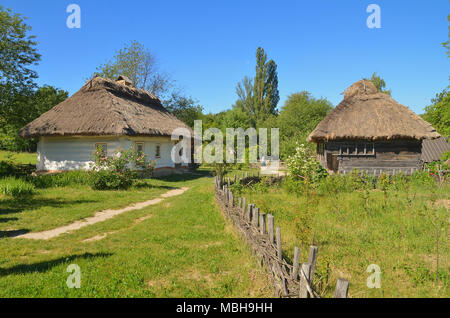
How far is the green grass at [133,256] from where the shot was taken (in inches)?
139

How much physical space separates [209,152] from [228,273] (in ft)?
62.1

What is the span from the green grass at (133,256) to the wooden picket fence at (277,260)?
0.30m

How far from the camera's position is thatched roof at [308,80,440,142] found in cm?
1377

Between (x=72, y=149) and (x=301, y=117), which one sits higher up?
(x=301, y=117)

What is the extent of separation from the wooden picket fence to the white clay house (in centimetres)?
1022

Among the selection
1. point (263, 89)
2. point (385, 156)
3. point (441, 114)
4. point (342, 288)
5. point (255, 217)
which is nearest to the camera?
point (342, 288)

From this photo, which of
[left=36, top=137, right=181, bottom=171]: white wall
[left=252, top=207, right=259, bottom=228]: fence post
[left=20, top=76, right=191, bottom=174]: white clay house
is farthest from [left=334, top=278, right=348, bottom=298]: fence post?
[left=36, top=137, right=181, bottom=171]: white wall

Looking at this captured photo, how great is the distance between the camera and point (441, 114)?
2231 centimetres

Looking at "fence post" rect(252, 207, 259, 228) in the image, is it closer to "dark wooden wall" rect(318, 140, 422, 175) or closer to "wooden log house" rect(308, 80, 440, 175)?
"wooden log house" rect(308, 80, 440, 175)

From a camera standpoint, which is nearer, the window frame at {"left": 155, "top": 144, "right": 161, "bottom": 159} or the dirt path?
the dirt path

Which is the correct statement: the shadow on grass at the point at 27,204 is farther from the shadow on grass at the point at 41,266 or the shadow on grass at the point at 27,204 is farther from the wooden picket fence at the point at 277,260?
the wooden picket fence at the point at 277,260

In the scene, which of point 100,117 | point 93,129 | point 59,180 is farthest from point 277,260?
point 100,117

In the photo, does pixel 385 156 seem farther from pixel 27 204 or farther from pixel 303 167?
pixel 27 204

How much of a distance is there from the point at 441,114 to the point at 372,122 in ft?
44.1
